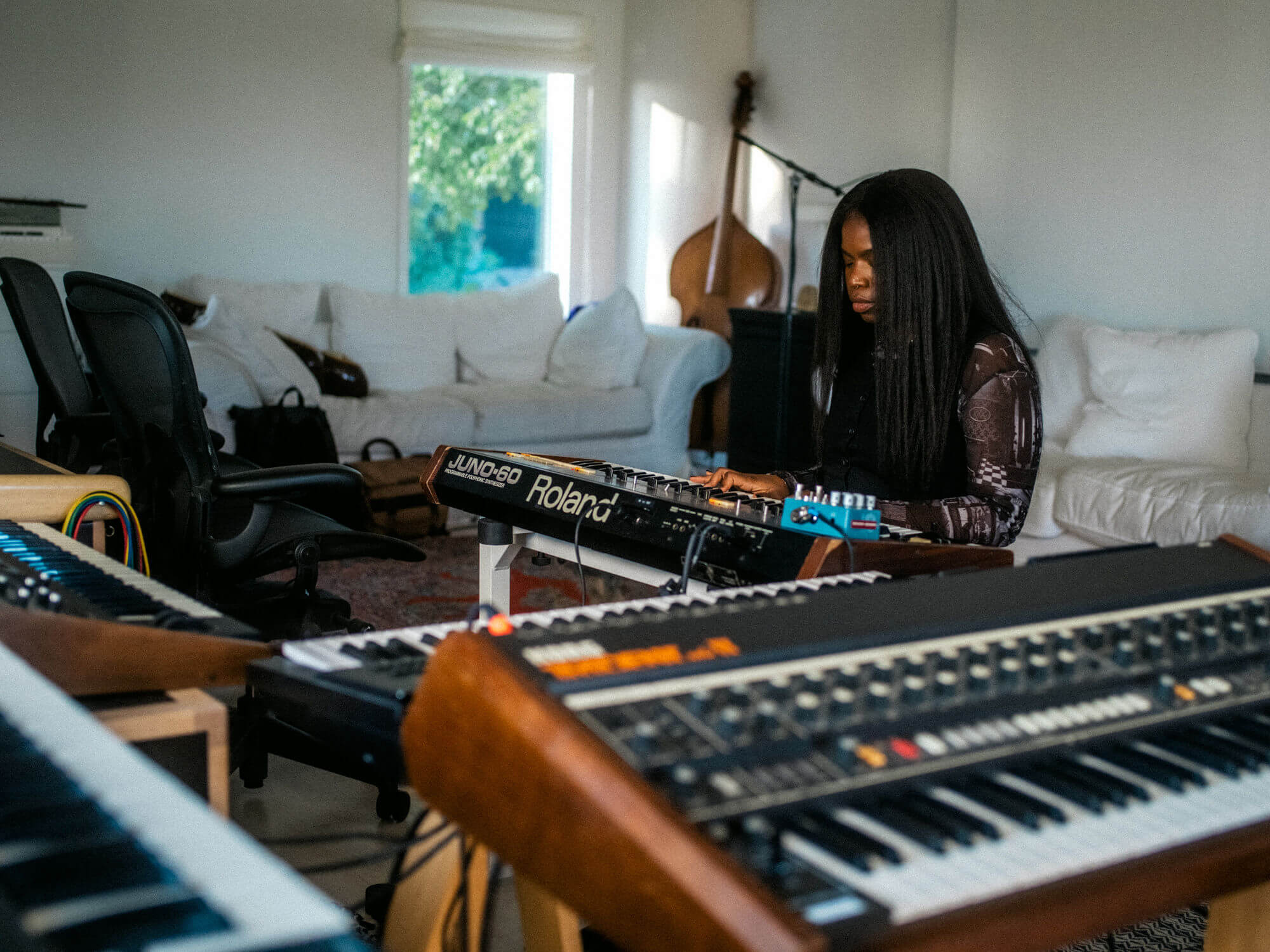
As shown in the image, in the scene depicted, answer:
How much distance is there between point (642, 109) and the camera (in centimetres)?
656

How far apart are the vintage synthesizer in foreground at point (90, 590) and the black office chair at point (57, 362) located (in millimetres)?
1781

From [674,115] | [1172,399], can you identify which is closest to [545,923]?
[1172,399]

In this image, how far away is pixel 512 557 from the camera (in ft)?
7.36

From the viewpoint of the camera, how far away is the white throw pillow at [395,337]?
538 centimetres

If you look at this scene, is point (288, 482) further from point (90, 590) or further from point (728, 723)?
point (728, 723)

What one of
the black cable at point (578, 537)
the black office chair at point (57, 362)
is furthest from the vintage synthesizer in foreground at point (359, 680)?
the black office chair at point (57, 362)

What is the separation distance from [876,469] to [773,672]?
4.23 ft

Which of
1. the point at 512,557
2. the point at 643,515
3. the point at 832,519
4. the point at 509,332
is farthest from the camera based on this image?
the point at 509,332

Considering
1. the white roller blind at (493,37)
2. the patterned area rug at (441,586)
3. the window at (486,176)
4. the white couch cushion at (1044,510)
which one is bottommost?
the patterned area rug at (441,586)

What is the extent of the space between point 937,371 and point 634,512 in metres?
0.58

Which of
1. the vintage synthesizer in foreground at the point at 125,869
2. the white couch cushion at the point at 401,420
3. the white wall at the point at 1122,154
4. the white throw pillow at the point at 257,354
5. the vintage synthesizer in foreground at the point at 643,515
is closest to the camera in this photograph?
the vintage synthesizer in foreground at the point at 125,869

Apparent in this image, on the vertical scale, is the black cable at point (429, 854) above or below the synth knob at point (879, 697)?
below

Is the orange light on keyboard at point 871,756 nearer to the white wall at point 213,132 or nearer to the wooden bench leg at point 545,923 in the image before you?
the wooden bench leg at point 545,923

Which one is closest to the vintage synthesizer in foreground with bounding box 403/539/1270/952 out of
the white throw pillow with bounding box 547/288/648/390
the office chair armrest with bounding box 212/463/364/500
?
the office chair armrest with bounding box 212/463/364/500
